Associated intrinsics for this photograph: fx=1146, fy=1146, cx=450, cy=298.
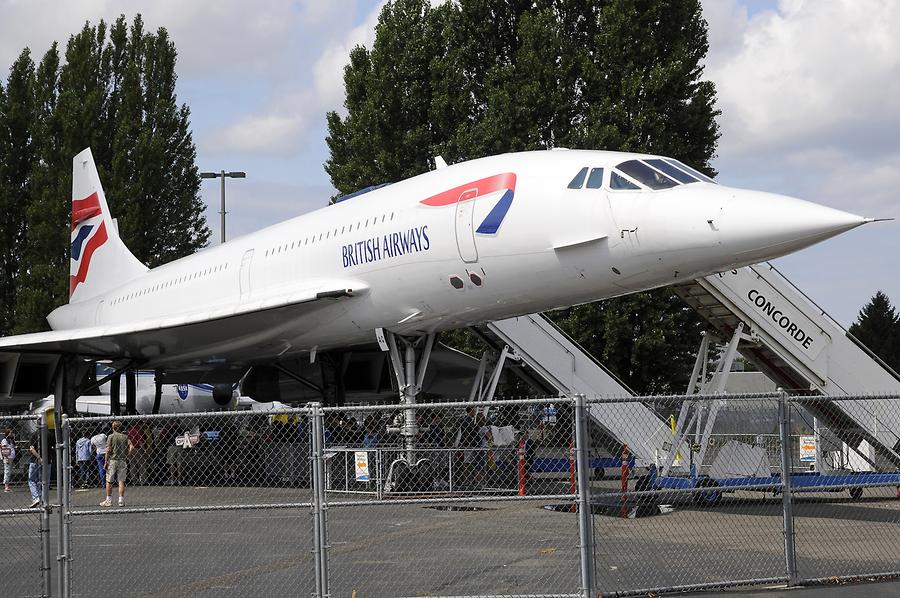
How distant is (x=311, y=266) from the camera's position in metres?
16.7

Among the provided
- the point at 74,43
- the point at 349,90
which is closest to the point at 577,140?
the point at 349,90

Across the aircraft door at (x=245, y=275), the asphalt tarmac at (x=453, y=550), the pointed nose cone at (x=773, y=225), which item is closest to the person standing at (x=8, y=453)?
the asphalt tarmac at (x=453, y=550)


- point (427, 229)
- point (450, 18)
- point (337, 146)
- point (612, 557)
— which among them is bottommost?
point (612, 557)

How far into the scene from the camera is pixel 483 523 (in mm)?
12078

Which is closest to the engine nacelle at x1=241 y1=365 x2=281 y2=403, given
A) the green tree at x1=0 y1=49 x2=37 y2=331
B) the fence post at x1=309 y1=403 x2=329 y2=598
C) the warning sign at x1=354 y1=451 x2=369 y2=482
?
the warning sign at x1=354 y1=451 x2=369 y2=482

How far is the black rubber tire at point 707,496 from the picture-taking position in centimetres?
1311

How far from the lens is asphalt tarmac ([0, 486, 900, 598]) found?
8648 mm

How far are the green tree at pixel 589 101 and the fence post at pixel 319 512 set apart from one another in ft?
64.8

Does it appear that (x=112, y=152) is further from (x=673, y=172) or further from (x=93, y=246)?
(x=673, y=172)

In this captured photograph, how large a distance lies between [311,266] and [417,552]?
7514 millimetres

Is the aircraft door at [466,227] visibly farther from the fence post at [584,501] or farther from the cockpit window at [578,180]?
the fence post at [584,501]

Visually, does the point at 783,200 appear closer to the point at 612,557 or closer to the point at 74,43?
the point at 612,557

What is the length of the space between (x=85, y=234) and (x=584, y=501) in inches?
840

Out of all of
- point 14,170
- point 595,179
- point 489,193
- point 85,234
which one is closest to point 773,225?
point 595,179
